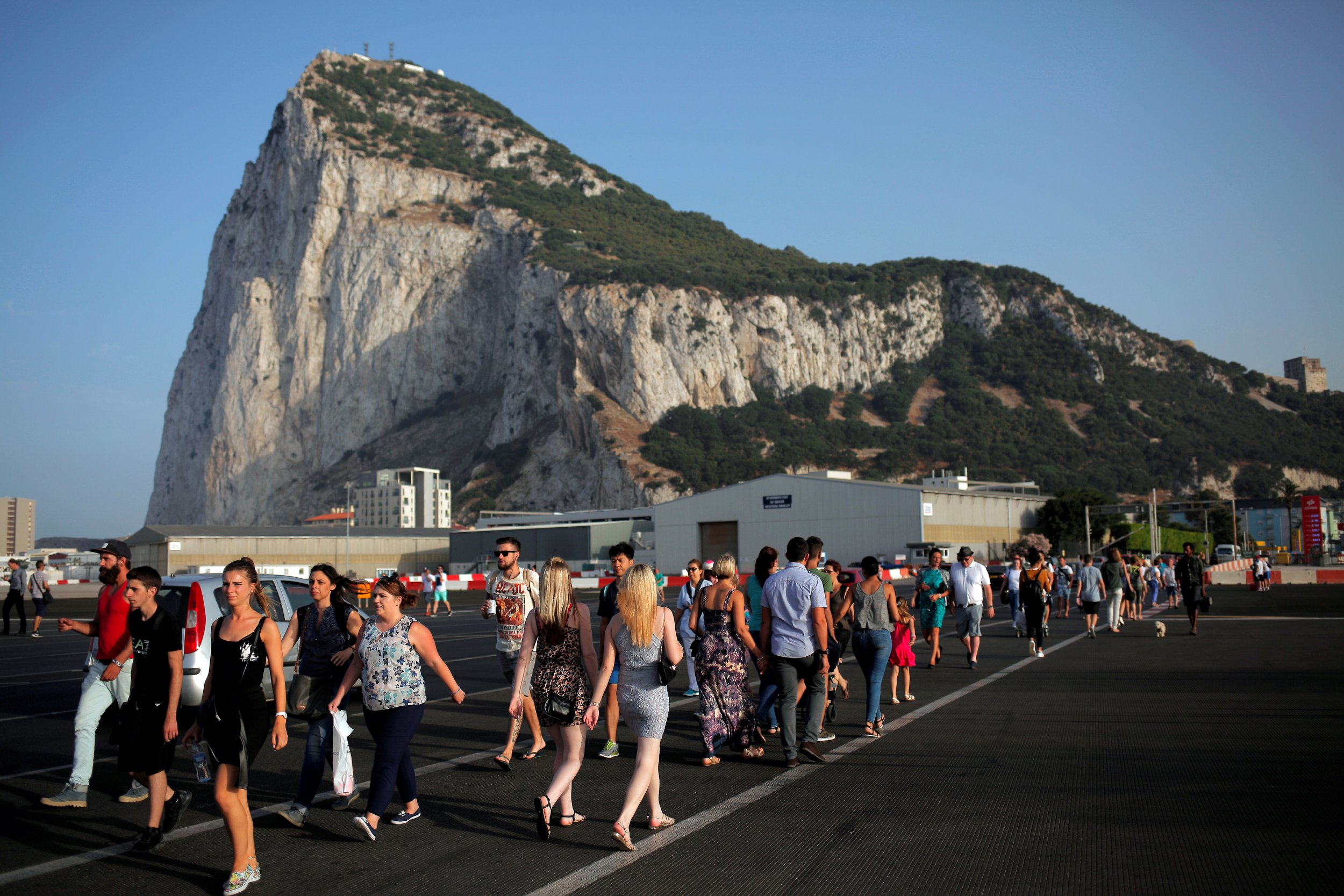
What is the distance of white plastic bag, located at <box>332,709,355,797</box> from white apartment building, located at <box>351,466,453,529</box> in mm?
118310

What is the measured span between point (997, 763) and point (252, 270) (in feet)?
502

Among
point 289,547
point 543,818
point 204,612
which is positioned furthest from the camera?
point 289,547

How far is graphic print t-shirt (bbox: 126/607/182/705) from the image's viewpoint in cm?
565

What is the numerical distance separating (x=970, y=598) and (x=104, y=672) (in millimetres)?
10617

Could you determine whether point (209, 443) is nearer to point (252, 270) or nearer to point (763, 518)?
point (252, 270)

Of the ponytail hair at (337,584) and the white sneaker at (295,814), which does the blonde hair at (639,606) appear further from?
the white sneaker at (295,814)

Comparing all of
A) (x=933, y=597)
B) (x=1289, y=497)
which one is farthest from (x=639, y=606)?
(x=1289, y=497)

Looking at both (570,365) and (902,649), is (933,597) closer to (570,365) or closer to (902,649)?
(902,649)

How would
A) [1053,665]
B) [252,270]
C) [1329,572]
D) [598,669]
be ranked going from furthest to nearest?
[252,270] < [1329,572] < [1053,665] < [598,669]

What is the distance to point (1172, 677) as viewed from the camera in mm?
12492

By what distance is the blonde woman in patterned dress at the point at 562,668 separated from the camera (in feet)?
19.6

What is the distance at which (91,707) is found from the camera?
275 inches

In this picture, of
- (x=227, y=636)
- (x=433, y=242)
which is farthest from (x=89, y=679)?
(x=433, y=242)

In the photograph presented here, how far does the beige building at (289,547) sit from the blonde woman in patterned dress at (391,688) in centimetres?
6314
